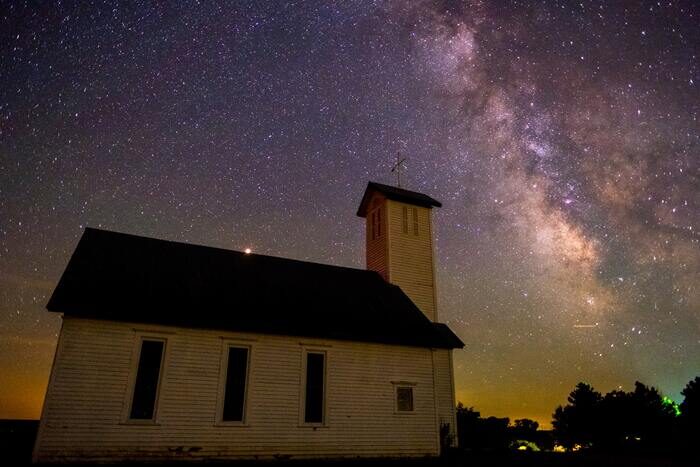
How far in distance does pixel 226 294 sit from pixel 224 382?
3.50m

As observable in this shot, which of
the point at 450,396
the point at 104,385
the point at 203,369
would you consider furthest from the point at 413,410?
the point at 104,385

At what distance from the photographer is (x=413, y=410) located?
1845cm

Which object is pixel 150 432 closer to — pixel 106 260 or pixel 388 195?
pixel 106 260

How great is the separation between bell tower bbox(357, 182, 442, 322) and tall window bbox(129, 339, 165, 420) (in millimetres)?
12600

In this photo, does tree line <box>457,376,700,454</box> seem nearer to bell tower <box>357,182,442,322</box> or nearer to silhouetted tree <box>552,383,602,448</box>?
silhouetted tree <box>552,383,602,448</box>

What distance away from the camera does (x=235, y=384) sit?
1622 centimetres

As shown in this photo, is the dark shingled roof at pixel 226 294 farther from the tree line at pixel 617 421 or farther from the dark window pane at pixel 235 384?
the tree line at pixel 617 421

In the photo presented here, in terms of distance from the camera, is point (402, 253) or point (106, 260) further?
point (402, 253)

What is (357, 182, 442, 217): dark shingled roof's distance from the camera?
27.3m

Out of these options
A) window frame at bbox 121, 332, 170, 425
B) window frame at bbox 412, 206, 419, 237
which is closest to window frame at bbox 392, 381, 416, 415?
window frame at bbox 121, 332, 170, 425

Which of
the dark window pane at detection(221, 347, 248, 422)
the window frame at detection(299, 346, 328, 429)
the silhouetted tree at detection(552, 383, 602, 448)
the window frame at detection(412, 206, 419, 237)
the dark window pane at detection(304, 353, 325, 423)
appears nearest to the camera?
the dark window pane at detection(221, 347, 248, 422)

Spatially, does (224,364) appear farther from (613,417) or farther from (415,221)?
(613,417)

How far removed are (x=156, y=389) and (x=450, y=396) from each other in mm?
13015

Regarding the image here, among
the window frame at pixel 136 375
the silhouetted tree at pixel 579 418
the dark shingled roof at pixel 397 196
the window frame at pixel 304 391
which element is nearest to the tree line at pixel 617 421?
the silhouetted tree at pixel 579 418
